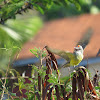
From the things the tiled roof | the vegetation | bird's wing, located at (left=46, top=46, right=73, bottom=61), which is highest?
the tiled roof

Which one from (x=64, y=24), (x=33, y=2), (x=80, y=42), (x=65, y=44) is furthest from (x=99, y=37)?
(x=80, y=42)

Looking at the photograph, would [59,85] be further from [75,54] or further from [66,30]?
[66,30]

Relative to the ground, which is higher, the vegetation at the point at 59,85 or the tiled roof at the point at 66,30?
the tiled roof at the point at 66,30

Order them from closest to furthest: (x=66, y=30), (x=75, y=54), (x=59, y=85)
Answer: (x=59, y=85) → (x=75, y=54) → (x=66, y=30)

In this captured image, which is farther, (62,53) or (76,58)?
(76,58)

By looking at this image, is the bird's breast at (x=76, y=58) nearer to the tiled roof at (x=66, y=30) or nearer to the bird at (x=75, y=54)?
the bird at (x=75, y=54)

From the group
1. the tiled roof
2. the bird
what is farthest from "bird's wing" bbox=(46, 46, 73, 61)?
the tiled roof

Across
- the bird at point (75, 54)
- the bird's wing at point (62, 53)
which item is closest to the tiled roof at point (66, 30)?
the bird at point (75, 54)

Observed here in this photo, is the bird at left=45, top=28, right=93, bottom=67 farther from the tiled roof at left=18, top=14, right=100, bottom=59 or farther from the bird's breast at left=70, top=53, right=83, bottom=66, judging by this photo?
the tiled roof at left=18, top=14, right=100, bottom=59

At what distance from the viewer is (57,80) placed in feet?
4.12

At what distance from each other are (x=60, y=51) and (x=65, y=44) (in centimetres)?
1098

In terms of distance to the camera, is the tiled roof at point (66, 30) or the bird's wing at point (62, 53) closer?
the bird's wing at point (62, 53)

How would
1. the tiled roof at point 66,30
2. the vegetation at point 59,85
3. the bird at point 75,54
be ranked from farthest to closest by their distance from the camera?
the tiled roof at point 66,30 → the bird at point 75,54 → the vegetation at point 59,85

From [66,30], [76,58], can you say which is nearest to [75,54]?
[76,58]
